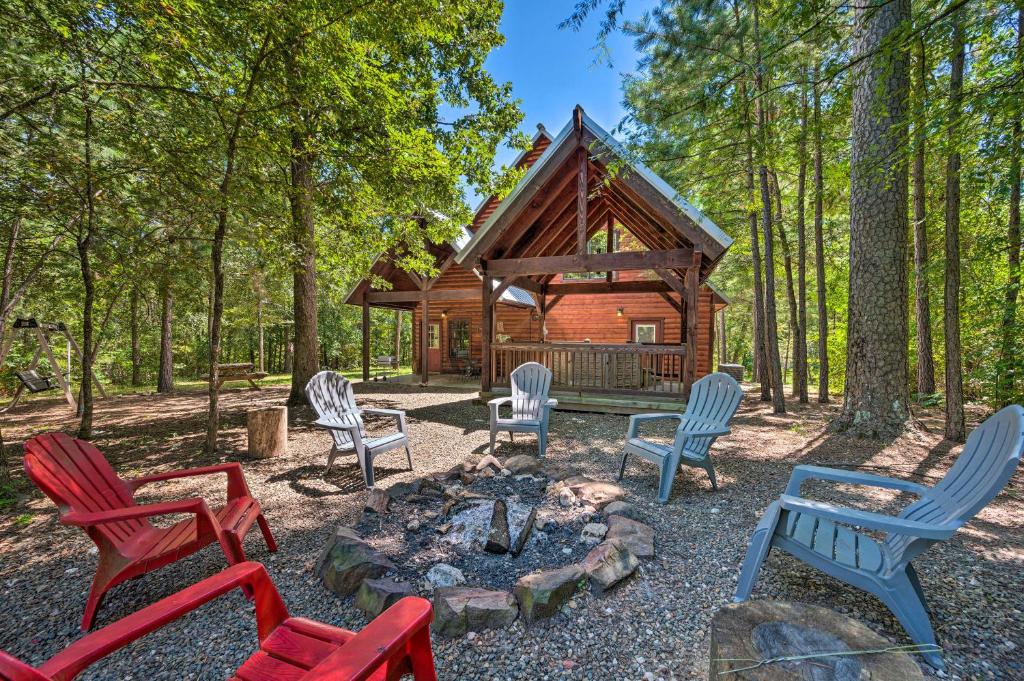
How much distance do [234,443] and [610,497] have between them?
16.4 ft

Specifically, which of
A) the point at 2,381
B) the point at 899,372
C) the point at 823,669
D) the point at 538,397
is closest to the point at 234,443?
the point at 538,397

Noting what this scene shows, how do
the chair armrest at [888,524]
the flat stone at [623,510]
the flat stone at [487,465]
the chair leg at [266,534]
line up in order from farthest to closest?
the flat stone at [487,465], the flat stone at [623,510], the chair leg at [266,534], the chair armrest at [888,524]

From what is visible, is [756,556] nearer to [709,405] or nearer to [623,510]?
[623,510]

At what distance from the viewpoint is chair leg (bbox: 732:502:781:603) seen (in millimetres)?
2039

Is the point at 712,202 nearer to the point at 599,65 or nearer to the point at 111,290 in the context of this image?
the point at 599,65

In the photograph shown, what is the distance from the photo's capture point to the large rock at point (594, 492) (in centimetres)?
323

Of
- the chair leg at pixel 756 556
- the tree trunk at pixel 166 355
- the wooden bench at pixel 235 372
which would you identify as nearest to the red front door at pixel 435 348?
the wooden bench at pixel 235 372

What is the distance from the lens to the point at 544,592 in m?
1.98

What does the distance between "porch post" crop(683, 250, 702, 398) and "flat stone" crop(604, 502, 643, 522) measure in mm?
4151

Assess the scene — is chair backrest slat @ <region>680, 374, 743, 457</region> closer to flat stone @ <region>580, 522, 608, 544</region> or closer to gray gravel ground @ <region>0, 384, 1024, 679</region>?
gray gravel ground @ <region>0, 384, 1024, 679</region>

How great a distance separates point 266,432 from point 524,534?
12.0 ft

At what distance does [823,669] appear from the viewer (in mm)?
1131

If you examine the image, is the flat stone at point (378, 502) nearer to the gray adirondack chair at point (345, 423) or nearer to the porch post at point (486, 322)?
the gray adirondack chair at point (345, 423)

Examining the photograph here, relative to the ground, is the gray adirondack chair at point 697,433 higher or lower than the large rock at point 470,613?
higher
